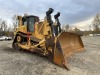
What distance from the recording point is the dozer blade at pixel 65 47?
8.77 meters

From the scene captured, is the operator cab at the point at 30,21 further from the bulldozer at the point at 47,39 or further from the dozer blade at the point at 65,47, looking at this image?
the dozer blade at the point at 65,47

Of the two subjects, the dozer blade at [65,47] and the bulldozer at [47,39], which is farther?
the bulldozer at [47,39]

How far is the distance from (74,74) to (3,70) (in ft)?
9.16

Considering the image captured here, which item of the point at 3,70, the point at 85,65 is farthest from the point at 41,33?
the point at 3,70

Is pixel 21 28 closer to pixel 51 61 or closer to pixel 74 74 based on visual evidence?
pixel 51 61

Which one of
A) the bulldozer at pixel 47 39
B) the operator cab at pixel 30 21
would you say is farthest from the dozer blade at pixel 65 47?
the operator cab at pixel 30 21

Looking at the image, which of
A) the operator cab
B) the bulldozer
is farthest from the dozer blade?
the operator cab

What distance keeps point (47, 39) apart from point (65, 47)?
150 cm

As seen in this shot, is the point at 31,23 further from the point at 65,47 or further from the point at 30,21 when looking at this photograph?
the point at 65,47

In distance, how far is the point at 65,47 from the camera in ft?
36.2

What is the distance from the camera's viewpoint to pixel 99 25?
226ft

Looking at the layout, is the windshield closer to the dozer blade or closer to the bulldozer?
the bulldozer

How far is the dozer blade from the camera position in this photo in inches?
345

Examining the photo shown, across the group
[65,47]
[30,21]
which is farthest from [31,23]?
[65,47]
